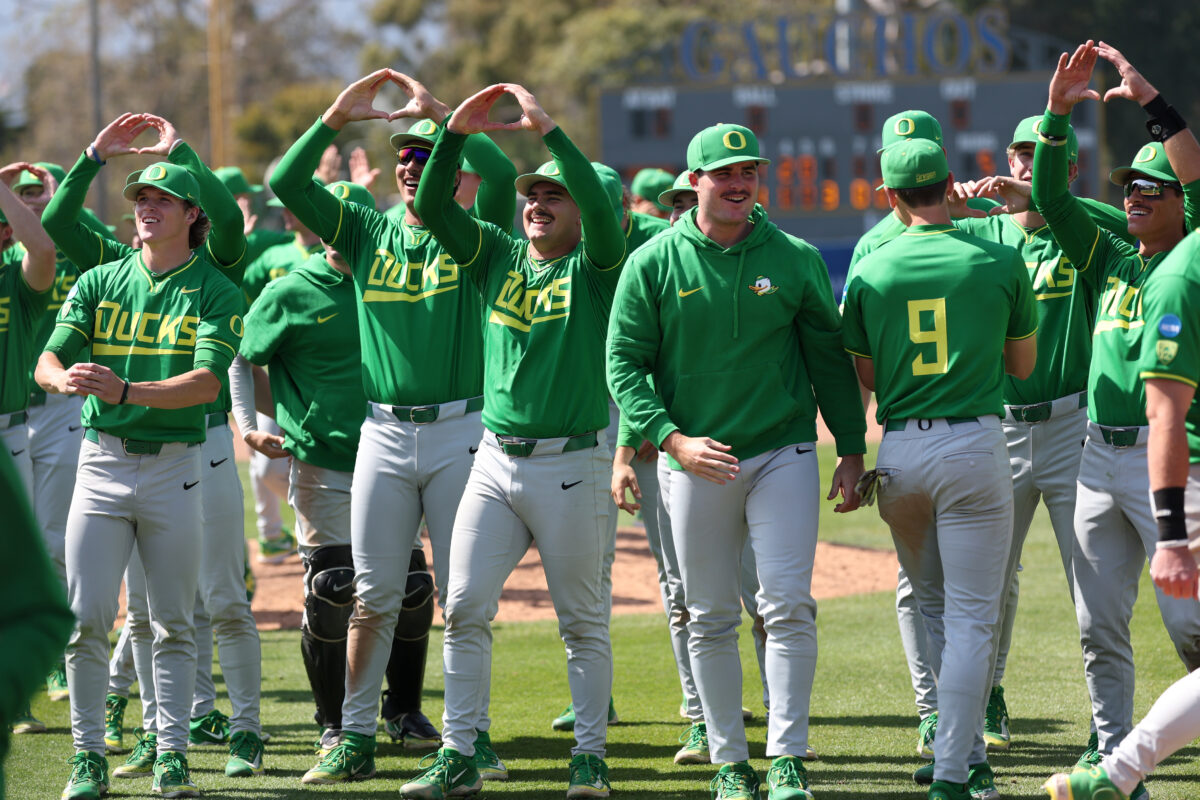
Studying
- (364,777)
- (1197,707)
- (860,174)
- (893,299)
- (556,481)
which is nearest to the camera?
(1197,707)

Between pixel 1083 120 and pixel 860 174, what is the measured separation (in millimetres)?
3893

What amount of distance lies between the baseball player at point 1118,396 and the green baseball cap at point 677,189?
1.83 m

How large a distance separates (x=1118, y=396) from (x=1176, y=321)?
0.89 m

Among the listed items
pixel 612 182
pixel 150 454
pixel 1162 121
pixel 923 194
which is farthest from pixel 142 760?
pixel 1162 121

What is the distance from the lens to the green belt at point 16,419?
21.1ft

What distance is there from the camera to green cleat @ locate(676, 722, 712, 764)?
5.85m

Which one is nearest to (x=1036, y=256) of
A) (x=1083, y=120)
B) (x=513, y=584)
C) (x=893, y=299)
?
(x=893, y=299)

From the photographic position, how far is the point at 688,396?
5012 mm

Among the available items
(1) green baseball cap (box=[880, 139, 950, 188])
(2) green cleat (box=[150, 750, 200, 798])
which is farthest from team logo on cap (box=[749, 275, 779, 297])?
(2) green cleat (box=[150, 750, 200, 798])

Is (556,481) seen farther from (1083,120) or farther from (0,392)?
(1083,120)

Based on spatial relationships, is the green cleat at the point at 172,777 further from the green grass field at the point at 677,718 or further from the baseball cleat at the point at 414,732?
the baseball cleat at the point at 414,732

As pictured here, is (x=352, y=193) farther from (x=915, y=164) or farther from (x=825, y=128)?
(x=825, y=128)

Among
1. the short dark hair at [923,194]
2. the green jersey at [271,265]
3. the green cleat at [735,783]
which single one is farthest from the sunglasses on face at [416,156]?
the green jersey at [271,265]

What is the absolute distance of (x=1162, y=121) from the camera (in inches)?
199
